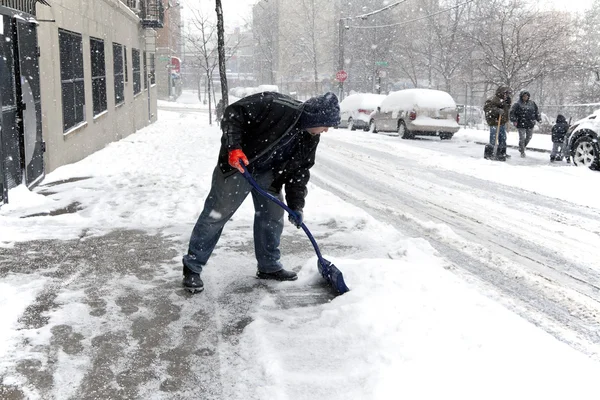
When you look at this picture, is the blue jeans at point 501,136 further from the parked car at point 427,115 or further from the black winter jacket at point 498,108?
the parked car at point 427,115

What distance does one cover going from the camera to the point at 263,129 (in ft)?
13.8

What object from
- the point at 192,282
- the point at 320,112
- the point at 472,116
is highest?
the point at 472,116

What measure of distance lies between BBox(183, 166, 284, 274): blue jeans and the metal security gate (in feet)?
11.9

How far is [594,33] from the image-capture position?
61.7 meters

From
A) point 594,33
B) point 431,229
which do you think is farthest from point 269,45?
point 431,229

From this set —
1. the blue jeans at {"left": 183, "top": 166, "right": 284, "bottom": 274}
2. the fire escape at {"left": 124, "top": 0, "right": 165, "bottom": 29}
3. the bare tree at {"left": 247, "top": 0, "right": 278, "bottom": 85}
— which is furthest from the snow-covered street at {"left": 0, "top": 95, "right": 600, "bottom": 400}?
the bare tree at {"left": 247, "top": 0, "right": 278, "bottom": 85}

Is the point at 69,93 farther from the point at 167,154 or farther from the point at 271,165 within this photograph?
the point at 271,165

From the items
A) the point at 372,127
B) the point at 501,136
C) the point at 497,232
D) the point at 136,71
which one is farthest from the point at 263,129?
the point at 372,127

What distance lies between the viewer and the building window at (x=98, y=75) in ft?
45.3

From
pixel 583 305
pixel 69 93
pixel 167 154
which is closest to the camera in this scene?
pixel 583 305

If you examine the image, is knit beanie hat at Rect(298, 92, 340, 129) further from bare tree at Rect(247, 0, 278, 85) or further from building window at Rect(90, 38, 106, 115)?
bare tree at Rect(247, 0, 278, 85)

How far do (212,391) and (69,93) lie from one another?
9.90 metres

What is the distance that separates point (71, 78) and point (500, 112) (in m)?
9.31

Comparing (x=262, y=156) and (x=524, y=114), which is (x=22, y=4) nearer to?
(x=262, y=156)
